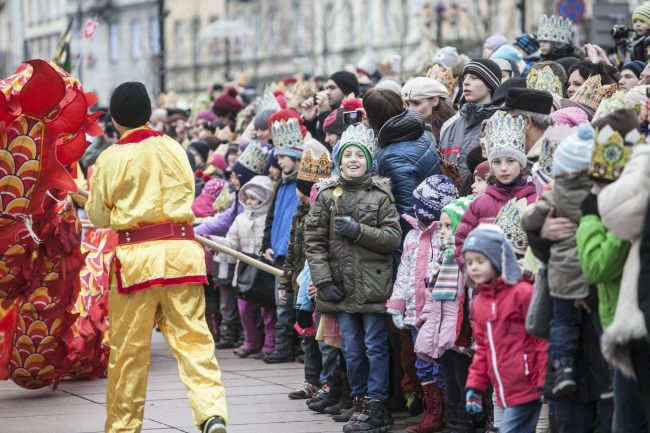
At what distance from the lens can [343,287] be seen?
9.67 metres

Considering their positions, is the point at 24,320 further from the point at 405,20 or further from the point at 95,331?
the point at 405,20

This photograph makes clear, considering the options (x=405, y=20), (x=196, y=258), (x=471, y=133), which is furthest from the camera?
(x=405, y=20)

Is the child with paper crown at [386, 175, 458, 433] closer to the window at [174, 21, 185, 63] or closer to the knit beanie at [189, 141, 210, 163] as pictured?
the knit beanie at [189, 141, 210, 163]

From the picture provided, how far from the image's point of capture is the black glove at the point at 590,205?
22.6 feet

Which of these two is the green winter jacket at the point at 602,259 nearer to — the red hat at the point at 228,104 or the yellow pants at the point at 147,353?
the yellow pants at the point at 147,353

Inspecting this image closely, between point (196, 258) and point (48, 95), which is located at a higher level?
→ point (48, 95)

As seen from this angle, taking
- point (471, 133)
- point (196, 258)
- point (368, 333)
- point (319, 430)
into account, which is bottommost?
point (319, 430)

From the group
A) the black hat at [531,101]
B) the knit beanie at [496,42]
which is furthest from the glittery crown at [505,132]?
the knit beanie at [496,42]

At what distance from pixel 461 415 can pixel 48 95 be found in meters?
3.59

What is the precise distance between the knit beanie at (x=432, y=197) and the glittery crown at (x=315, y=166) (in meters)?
1.81

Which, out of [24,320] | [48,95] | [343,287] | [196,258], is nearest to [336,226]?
[343,287]

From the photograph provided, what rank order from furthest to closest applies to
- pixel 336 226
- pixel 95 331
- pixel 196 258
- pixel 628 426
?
pixel 95 331 → pixel 336 226 → pixel 196 258 → pixel 628 426

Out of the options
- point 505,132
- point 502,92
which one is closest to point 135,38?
point 502,92

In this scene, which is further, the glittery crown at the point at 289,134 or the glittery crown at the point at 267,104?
the glittery crown at the point at 267,104
